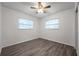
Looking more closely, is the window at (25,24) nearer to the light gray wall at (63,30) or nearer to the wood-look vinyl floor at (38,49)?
the light gray wall at (63,30)

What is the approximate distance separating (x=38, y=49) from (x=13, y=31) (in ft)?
2.72

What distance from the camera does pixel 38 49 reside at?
82.6 inches

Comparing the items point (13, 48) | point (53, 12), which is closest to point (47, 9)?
point (53, 12)

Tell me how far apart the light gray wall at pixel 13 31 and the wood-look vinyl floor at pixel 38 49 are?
136 mm

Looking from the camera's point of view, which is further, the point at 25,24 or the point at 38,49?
the point at 38,49

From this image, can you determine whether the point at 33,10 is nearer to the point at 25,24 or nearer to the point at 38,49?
the point at 25,24

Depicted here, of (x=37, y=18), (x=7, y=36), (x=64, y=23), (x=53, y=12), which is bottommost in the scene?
(x=7, y=36)

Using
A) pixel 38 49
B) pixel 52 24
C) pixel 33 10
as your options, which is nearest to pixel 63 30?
pixel 52 24

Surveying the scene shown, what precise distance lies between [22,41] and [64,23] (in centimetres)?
125

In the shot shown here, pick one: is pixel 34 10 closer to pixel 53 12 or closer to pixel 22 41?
pixel 53 12

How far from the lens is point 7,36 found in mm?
2113

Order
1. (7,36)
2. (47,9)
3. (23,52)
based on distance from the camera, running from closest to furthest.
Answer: (47,9) → (23,52) → (7,36)

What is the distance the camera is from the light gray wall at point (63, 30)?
6.30 feet

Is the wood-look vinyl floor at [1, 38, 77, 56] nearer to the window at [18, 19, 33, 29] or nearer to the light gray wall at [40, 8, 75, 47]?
the light gray wall at [40, 8, 75, 47]
